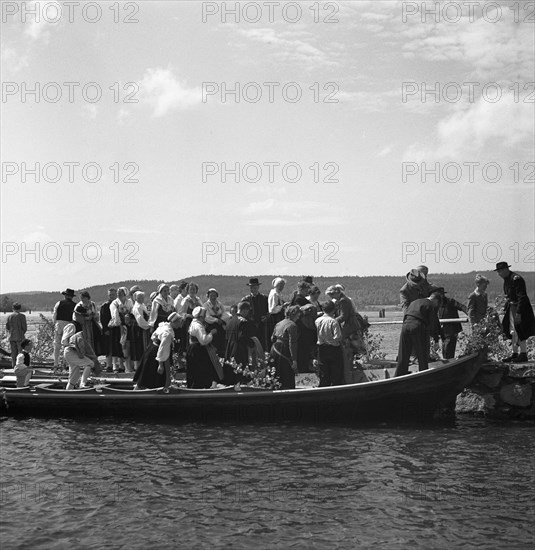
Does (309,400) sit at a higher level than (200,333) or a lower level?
lower

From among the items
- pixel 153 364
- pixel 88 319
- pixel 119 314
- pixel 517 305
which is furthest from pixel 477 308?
pixel 88 319

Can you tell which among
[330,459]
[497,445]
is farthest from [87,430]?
[497,445]

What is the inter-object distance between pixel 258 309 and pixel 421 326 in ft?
12.2

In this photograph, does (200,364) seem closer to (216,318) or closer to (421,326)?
(216,318)

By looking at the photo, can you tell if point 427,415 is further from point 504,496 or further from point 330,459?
point 504,496

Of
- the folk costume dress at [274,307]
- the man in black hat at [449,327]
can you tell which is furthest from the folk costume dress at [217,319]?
the man in black hat at [449,327]

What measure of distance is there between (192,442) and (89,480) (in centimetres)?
234

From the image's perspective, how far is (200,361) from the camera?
12859mm

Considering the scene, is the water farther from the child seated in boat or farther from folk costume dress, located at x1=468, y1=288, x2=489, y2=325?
folk costume dress, located at x1=468, y1=288, x2=489, y2=325

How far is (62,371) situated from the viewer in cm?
1596

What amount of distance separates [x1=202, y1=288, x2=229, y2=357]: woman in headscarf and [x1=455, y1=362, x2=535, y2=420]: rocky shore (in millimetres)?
4817

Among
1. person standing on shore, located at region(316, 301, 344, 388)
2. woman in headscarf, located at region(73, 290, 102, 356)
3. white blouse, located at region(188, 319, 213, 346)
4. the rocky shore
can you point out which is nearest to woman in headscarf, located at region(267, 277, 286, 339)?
person standing on shore, located at region(316, 301, 344, 388)

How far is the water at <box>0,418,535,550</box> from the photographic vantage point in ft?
Result: 23.8

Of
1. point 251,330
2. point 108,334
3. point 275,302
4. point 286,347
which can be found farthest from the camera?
point 108,334
